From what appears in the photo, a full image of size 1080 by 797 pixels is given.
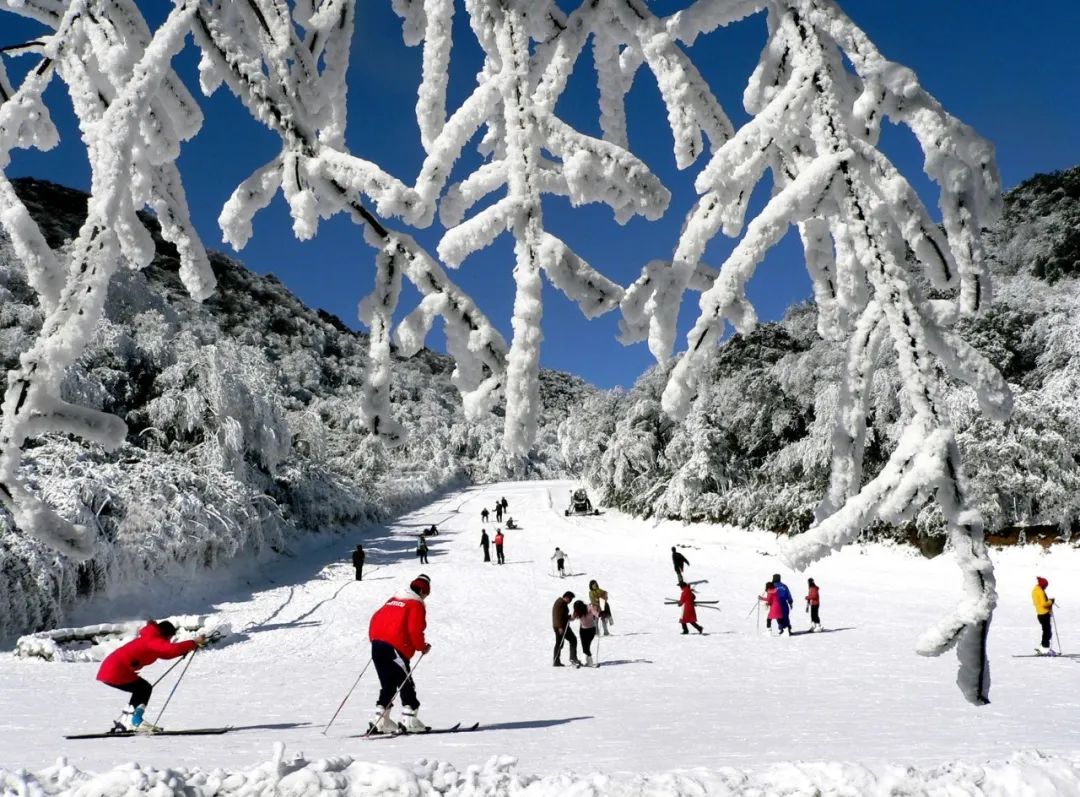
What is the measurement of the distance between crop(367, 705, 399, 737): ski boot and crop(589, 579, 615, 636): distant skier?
667 centimetres

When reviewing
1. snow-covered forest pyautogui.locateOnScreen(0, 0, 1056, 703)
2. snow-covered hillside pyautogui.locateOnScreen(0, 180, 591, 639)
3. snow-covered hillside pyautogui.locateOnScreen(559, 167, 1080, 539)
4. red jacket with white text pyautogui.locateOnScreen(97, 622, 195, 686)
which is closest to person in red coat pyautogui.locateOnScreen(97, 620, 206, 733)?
red jacket with white text pyautogui.locateOnScreen(97, 622, 195, 686)

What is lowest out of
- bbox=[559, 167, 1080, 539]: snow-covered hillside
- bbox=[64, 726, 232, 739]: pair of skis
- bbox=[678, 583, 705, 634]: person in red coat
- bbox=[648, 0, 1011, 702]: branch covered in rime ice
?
bbox=[64, 726, 232, 739]: pair of skis

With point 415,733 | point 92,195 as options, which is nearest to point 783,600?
point 415,733

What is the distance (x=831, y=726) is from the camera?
6188mm

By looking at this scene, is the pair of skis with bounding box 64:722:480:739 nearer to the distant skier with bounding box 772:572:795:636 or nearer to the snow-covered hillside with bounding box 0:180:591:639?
the snow-covered hillside with bounding box 0:180:591:639

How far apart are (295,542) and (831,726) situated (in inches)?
890

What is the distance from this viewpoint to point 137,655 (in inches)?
253

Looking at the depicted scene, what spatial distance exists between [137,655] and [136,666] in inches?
4.6

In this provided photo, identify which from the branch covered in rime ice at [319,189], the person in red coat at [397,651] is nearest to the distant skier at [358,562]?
the person in red coat at [397,651]

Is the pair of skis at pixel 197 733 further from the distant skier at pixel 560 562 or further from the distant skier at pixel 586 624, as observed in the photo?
the distant skier at pixel 560 562

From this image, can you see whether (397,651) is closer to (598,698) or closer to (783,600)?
(598,698)

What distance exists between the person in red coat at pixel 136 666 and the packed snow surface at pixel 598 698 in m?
0.44

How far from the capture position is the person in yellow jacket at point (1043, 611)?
401 inches

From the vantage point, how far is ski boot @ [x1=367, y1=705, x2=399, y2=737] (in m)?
5.91
